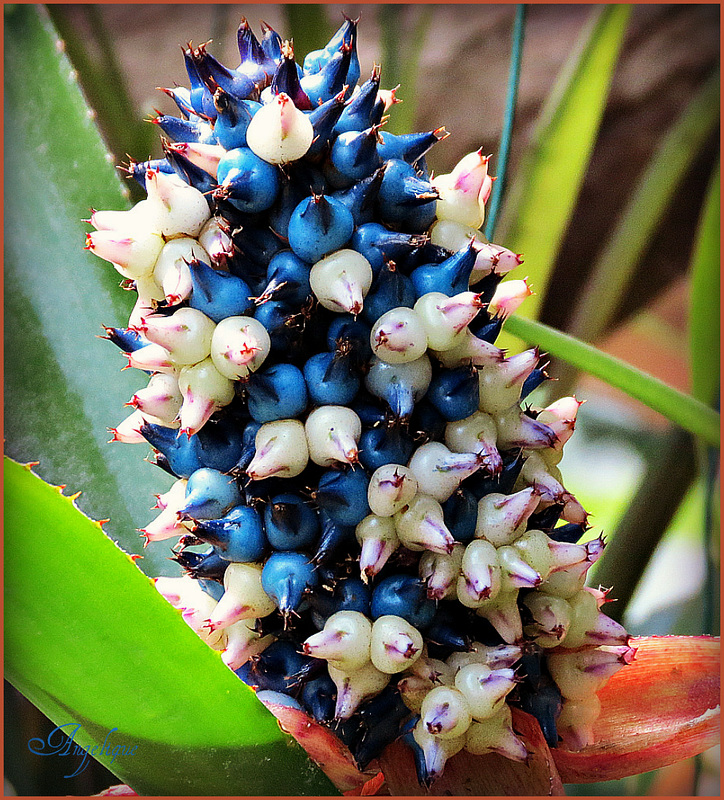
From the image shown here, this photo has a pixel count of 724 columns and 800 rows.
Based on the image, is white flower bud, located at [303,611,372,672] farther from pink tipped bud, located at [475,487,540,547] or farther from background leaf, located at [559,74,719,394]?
background leaf, located at [559,74,719,394]

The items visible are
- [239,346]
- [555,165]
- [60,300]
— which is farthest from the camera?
[555,165]

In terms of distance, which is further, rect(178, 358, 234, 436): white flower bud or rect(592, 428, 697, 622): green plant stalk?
rect(592, 428, 697, 622): green plant stalk

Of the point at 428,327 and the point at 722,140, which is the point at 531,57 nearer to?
the point at 722,140

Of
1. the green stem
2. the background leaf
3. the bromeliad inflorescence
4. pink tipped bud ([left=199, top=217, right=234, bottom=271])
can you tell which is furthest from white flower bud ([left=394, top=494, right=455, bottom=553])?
the background leaf

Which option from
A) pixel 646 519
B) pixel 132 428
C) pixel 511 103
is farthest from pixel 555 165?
pixel 132 428

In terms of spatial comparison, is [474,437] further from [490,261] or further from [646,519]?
[646,519]

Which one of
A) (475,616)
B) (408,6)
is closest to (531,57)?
(408,6)

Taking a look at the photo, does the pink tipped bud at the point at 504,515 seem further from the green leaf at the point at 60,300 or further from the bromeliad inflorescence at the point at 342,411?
the green leaf at the point at 60,300
